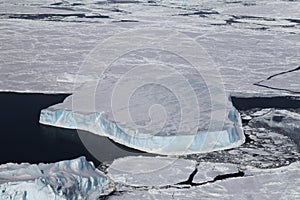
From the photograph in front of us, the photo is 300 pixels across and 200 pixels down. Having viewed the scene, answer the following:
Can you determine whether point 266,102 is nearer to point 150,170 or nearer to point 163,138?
point 163,138

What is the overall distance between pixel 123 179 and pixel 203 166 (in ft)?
2.70

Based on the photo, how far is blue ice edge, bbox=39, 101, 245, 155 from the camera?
5.25 meters

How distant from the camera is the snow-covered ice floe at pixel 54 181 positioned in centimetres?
391

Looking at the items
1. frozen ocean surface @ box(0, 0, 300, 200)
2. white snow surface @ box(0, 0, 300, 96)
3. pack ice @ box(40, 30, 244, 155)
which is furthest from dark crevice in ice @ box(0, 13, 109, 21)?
pack ice @ box(40, 30, 244, 155)

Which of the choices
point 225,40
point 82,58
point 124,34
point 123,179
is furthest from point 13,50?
point 123,179

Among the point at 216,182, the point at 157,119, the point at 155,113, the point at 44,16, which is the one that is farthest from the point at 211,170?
the point at 44,16

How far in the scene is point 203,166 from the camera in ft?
16.3

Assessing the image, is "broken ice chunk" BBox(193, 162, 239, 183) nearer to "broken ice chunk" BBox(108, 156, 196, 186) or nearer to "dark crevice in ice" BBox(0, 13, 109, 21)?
"broken ice chunk" BBox(108, 156, 196, 186)

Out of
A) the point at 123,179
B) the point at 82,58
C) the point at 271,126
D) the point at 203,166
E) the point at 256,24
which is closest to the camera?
the point at 123,179

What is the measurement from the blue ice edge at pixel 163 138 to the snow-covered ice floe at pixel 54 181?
80 cm

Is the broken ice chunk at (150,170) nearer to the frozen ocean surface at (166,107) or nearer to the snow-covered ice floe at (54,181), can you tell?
the frozen ocean surface at (166,107)

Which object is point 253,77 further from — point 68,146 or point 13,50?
point 13,50

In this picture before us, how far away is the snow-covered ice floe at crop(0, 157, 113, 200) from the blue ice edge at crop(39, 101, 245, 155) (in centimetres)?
80

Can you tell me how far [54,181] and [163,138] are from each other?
57.7 inches
